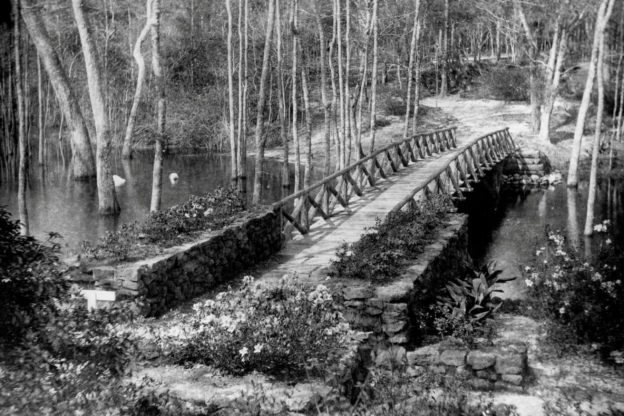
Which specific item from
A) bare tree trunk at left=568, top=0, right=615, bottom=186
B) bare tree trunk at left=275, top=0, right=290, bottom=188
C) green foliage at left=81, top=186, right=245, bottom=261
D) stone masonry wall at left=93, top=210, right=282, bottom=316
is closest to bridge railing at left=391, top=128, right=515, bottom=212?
stone masonry wall at left=93, top=210, right=282, bottom=316

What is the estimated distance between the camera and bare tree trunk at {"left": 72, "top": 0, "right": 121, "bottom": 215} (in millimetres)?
17328

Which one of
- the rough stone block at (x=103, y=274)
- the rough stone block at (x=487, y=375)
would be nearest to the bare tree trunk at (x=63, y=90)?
the rough stone block at (x=103, y=274)

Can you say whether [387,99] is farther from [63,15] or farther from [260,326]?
[260,326]

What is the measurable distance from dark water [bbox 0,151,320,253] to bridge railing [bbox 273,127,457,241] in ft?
12.1

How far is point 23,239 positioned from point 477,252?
14.9m

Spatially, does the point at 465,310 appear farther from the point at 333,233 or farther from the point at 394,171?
the point at 394,171

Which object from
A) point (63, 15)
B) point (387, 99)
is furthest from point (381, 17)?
point (63, 15)

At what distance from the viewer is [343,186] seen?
597 inches

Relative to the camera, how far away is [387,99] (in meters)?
39.4

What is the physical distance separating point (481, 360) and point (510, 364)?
0.32 meters

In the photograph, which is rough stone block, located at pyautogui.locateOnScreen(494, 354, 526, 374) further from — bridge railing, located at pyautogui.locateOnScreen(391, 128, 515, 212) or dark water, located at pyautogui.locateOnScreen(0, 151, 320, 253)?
dark water, located at pyautogui.locateOnScreen(0, 151, 320, 253)

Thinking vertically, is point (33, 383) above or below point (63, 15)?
below

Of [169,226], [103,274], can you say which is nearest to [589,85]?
[169,226]

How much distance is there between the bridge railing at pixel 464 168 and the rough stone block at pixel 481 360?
13.9ft
